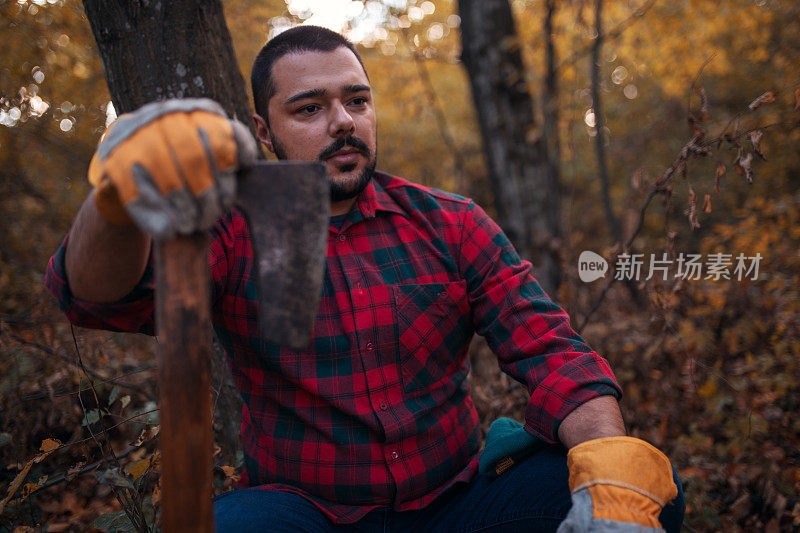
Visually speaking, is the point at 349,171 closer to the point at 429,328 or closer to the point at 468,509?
the point at 429,328

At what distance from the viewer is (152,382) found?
10.0ft

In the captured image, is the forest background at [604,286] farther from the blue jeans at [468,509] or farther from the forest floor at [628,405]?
the blue jeans at [468,509]

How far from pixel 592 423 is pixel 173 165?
1.29m

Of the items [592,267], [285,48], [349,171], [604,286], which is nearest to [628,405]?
[604,286]

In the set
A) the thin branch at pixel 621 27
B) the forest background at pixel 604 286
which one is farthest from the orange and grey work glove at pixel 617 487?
the thin branch at pixel 621 27

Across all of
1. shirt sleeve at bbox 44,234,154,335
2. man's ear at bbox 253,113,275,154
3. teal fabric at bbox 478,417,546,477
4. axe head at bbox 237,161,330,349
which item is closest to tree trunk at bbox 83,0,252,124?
man's ear at bbox 253,113,275,154

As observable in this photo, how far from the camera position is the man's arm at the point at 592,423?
149 cm

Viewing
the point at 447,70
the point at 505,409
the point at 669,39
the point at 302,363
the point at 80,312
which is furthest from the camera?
the point at 447,70

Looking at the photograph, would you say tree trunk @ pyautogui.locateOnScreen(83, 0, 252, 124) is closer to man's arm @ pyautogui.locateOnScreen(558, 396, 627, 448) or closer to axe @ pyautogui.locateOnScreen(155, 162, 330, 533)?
axe @ pyautogui.locateOnScreen(155, 162, 330, 533)

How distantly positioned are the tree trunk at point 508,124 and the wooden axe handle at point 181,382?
12.9 feet

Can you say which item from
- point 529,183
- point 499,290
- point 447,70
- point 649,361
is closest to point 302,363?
point 499,290

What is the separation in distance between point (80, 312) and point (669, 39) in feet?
25.0

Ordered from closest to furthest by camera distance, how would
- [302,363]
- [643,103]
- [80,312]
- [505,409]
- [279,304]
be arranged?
[279,304] → [80,312] → [302,363] → [505,409] → [643,103]

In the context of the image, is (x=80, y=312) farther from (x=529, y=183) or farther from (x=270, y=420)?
(x=529, y=183)
